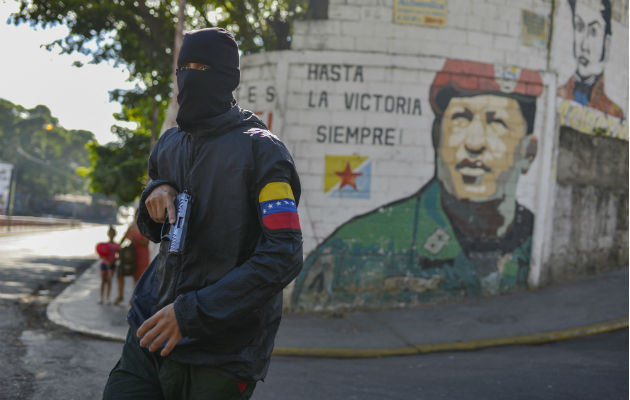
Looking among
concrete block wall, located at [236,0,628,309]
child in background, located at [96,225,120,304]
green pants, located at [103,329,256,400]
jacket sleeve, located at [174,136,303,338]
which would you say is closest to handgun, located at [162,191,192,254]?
jacket sleeve, located at [174,136,303,338]

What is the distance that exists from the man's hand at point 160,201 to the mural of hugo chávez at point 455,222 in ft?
21.0

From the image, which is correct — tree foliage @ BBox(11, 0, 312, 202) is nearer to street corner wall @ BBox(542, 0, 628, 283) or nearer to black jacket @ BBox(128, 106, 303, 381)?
street corner wall @ BBox(542, 0, 628, 283)

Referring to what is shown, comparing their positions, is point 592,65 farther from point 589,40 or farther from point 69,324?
point 69,324

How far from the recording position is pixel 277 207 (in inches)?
61.9

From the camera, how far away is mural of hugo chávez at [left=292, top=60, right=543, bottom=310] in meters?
8.20

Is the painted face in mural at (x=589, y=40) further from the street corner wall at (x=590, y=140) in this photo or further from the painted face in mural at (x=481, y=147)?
the painted face in mural at (x=481, y=147)

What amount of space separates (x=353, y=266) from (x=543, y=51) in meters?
4.77

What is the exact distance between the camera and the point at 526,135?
888 cm

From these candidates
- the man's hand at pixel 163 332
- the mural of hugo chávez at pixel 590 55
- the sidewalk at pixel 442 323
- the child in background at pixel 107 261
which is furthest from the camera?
the mural of hugo chávez at pixel 590 55

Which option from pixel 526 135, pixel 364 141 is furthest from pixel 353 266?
pixel 526 135

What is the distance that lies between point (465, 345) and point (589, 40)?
6531mm

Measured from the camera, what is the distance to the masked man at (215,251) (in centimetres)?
152

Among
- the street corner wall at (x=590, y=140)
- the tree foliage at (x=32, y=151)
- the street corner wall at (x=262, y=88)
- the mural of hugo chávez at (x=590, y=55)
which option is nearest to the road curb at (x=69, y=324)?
the street corner wall at (x=262, y=88)

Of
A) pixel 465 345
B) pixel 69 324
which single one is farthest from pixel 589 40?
A: pixel 69 324
